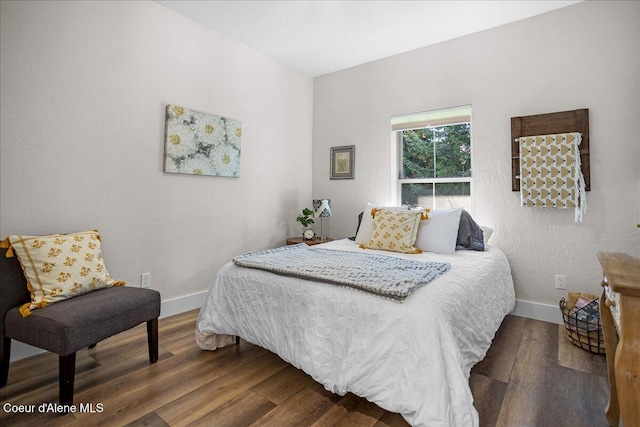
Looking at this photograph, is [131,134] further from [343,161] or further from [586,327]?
[586,327]

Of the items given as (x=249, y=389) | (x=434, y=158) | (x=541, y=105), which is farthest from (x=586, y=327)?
(x=249, y=389)

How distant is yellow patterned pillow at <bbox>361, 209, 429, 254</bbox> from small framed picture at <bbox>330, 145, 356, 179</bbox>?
1.14 metres

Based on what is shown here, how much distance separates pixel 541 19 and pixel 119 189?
377 cm

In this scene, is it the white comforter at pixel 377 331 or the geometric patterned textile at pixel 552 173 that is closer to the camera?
the white comforter at pixel 377 331

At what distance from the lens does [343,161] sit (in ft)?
13.3

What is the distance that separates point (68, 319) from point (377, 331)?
4.88 ft

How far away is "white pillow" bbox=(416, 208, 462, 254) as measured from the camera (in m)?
2.73

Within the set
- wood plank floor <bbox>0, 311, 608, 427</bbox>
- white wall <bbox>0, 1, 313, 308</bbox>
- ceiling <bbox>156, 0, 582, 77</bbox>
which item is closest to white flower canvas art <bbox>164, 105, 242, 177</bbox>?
white wall <bbox>0, 1, 313, 308</bbox>

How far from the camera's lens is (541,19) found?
2852 millimetres

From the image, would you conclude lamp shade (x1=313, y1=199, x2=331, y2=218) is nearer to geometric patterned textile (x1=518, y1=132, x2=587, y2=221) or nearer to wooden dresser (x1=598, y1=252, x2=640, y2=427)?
geometric patterned textile (x1=518, y1=132, x2=587, y2=221)

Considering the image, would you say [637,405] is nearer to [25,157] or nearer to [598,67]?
[598,67]

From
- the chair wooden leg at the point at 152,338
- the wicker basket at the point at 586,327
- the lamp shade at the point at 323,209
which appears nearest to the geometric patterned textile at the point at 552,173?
the wicker basket at the point at 586,327

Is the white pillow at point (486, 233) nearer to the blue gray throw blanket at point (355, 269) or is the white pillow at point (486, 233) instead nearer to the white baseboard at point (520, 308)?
the white baseboard at point (520, 308)

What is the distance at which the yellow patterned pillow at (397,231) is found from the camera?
278 cm
